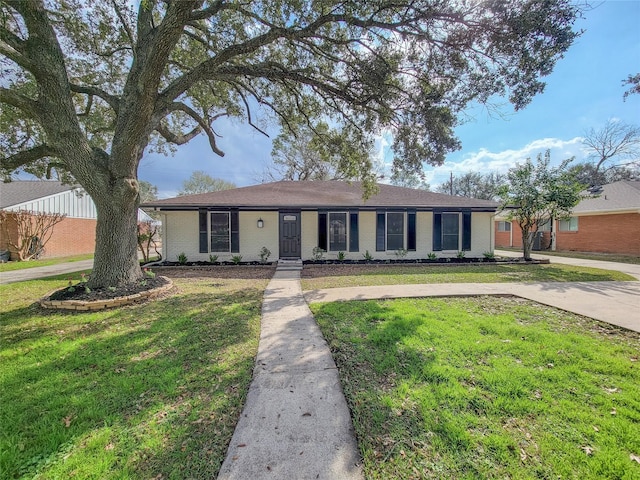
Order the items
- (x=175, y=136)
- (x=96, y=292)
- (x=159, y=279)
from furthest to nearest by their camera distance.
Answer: (x=175, y=136)
(x=159, y=279)
(x=96, y=292)

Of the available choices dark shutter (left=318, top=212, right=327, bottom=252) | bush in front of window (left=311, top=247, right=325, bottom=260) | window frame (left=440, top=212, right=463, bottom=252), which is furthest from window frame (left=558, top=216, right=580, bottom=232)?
bush in front of window (left=311, top=247, right=325, bottom=260)

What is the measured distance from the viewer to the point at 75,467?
1.83 meters

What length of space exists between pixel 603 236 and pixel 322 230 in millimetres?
15986

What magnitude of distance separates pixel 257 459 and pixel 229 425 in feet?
1.52

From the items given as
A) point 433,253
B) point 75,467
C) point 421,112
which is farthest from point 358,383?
point 433,253

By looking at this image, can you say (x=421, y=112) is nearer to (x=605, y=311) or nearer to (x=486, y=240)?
(x=605, y=311)

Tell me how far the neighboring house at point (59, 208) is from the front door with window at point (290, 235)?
11.2 metres

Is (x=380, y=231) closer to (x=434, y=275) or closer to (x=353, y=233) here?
(x=353, y=233)

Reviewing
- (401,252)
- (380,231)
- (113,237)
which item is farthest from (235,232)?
(401,252)

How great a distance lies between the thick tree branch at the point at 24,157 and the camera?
5.79 metres

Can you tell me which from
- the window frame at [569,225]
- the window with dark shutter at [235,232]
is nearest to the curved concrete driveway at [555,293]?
the window with dark shutter at [235,232]

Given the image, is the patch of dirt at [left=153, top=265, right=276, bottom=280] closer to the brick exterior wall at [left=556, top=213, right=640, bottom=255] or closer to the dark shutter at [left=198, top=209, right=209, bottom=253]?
the dark shutter at [left=198, top=209, right=209, bottom=253]

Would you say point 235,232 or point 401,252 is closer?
point 235,232

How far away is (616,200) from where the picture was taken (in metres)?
15.1
